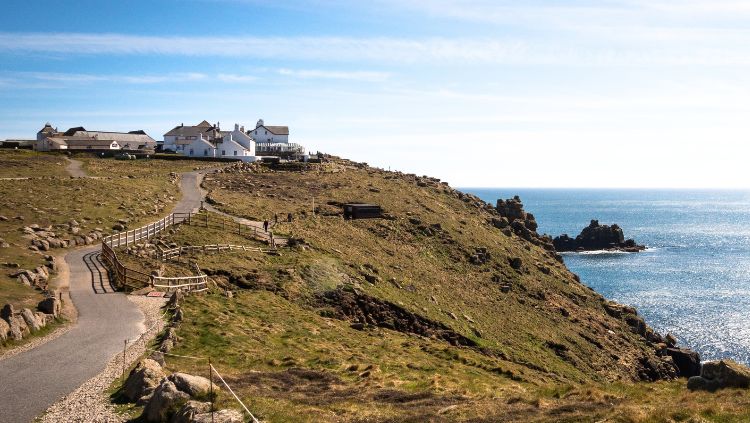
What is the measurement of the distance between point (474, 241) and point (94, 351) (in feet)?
183

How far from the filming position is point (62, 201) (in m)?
63.0

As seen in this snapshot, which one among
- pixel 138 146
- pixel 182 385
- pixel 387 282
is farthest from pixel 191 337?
pixel 138 146

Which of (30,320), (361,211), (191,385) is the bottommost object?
(30,320)

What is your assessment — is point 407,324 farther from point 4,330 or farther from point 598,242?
point 598,242

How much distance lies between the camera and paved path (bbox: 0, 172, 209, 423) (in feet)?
69.2

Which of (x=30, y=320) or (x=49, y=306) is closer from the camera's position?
(x=30, y=320)

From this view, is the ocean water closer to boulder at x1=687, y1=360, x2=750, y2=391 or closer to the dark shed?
the dark shed

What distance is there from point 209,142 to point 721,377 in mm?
120726

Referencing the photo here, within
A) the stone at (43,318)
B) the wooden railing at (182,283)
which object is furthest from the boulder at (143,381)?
the wooden railing at (182,283)

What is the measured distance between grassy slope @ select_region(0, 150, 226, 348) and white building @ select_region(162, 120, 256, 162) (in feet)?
89.4

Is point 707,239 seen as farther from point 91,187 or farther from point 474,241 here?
point 91,187

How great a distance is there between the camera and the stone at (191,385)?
1927 centimetres

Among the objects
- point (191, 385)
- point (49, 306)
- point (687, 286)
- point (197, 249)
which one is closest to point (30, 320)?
point (49, 306)

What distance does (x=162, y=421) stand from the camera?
18516 mm
